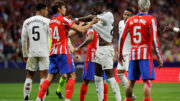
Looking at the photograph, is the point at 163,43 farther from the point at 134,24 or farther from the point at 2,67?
the point at 134,24

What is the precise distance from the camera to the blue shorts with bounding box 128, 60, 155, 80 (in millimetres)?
8453

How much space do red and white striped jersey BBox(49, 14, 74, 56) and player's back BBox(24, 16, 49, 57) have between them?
997 millimetres

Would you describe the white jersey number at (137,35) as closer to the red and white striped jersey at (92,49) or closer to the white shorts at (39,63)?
the red and white striped jersey at (92,49)

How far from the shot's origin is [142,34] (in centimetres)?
848

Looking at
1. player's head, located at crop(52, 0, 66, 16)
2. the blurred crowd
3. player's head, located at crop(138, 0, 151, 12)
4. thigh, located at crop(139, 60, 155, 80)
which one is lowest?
thigh, located at crop(139, 60, 155, 80)

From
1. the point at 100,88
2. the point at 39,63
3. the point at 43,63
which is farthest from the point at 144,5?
the point at 39,63

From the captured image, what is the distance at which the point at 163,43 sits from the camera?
2717 cm

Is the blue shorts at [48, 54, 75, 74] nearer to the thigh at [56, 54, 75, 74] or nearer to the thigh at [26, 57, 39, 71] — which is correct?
the thigh at [56, 54, 75, 74]

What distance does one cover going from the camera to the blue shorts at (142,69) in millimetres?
8453

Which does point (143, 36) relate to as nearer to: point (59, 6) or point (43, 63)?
point (59, 6)

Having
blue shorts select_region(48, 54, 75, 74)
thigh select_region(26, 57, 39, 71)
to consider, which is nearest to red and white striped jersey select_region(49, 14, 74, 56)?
blue shorts select_region(48, 54, 75, 74)

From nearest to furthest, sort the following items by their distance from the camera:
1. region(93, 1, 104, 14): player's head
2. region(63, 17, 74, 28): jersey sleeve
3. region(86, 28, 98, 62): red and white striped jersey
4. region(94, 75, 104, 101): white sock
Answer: region(63, 17, 74, 28): jersey sleeve, region(93, 1, 104, 14): player's head, region(94, 75, 104, 101): white sock, region(86, 28, 98, 62): red and white striped jersey

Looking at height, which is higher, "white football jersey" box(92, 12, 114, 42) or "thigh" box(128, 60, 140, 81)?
"white football jersey" box(92, 12, 114, 42)

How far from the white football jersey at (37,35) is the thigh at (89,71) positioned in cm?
108
